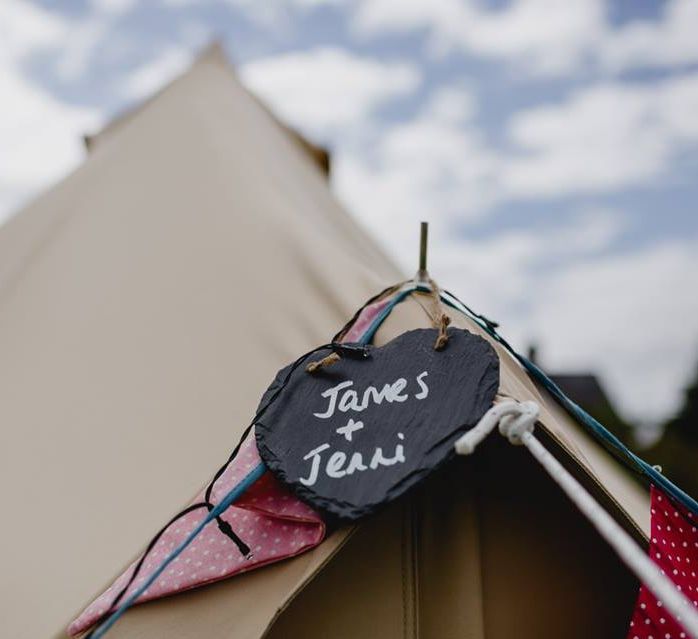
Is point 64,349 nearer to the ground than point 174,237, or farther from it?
nearer to the ground

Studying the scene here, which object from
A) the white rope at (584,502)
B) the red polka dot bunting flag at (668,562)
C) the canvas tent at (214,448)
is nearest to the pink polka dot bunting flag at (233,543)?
the canvas tent at (214,448)

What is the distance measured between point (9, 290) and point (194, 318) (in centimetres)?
51

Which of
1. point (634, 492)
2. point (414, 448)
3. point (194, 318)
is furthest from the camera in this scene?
point (634, 492)

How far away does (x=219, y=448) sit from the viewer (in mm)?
1052

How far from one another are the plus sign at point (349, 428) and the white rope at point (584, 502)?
0.14 metres

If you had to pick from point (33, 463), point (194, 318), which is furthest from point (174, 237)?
point (33, 463)

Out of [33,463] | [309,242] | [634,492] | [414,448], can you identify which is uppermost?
[309,242]

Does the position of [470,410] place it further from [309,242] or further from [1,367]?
[1,367]

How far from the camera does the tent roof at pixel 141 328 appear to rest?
3.26ft

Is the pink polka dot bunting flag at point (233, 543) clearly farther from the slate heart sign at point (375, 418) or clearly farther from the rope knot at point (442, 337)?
the rope knot at point (442, 337)

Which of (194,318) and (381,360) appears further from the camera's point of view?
(194,318)

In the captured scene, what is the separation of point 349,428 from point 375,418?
0.11 feet

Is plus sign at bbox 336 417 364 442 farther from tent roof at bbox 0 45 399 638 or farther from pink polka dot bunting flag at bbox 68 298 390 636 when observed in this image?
tent roof at bbox 0 45 399 638

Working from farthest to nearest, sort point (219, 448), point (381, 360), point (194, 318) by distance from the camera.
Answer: point (194, 318)
point (219, 448)
point (381, 360)
